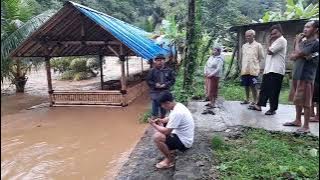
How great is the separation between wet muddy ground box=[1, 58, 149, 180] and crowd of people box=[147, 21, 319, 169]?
121 cm

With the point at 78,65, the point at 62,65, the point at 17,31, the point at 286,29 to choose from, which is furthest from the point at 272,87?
the point at 62,65

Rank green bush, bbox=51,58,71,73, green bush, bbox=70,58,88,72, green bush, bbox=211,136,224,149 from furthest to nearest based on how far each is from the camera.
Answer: green bush, bbox=51,58,71,73, green bush, bbox=70,58,88,72, green bush, bbox=211,136,224,149

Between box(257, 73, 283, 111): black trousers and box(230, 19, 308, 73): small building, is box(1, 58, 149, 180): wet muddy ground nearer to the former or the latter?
box(257, 73, 283, 111): black trousers

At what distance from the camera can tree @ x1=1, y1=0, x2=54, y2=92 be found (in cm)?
1268

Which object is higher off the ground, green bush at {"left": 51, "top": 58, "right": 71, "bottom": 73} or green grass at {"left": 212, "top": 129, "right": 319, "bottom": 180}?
green bush at {"left": 51, "top": 58, "right": 71, "bottom": 73}

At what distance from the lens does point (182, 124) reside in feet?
15.8

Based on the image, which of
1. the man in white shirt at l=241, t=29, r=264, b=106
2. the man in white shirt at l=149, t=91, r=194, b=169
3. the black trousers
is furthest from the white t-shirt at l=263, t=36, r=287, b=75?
the man in white shirt at l=149, t=91, r=194, b=169

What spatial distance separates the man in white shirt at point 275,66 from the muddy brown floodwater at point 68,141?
282 centimetres

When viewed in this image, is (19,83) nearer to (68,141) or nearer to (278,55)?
(68,141)

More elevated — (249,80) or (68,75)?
(249,80)

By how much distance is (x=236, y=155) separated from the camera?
4949 mm

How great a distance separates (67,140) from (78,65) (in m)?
13.8

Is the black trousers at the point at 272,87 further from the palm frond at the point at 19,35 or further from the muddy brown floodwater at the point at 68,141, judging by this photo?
the palm frond at the point at 19,35

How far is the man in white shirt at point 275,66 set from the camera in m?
6.19
